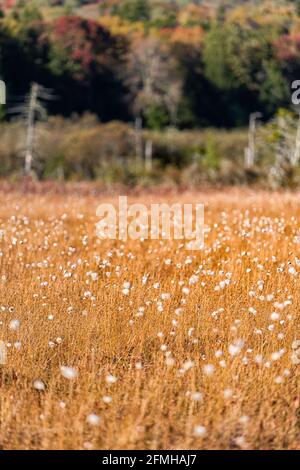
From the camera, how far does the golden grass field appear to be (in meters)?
3.28

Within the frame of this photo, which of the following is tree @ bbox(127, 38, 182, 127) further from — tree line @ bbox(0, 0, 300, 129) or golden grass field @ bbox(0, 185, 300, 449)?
golden grass field @ bbox(0, 185, 300, 449)

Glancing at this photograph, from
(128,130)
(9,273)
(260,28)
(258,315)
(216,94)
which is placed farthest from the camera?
(260,28)

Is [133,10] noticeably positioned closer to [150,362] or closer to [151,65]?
[151,65]

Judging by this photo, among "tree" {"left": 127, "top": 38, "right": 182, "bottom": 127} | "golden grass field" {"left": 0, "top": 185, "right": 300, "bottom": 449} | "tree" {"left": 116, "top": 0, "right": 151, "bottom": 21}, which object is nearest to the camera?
"golden grass field" {"left": 0, "top": 185, "right": 300, "bottom": 449}

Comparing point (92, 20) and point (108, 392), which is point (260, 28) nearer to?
point (92, 20)

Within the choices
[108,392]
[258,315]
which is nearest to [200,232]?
[258,315]

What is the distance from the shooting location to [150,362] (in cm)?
416

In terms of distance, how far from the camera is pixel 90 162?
30.3 meters

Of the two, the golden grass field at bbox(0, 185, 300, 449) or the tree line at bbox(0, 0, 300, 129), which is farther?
the tree line at bbox(0, 0, 300, 129)

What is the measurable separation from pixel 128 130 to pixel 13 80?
15.0 meters

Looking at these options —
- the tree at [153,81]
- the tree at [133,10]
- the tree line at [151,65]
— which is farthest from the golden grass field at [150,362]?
the tree at [133,10]

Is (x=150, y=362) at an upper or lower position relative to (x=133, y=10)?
lower

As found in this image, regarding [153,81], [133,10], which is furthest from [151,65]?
[133,10]

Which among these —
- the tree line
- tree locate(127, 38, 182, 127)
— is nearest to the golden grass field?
the tree line
